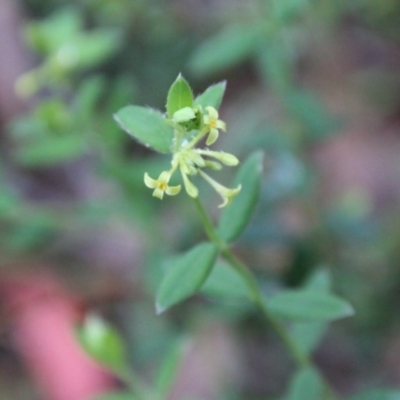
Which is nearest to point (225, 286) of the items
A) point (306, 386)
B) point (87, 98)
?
point (306, 386)

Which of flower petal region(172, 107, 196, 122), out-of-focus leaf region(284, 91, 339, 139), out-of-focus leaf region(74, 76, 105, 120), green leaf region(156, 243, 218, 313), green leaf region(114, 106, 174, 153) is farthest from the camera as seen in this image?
out-of-focus leaf region(284, 91, 339, 139)

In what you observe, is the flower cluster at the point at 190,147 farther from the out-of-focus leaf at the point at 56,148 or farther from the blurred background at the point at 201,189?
the out-of-focus leaf at the point at 56,148

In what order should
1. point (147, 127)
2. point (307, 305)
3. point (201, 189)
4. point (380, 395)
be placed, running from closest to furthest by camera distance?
point (147, 127) < point (307, 305) < point (380, 395) < point (201, 189)

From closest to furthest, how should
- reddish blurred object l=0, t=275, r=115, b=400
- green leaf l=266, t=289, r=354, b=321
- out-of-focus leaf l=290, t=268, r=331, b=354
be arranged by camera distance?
green leaf l=266, t=289, r=354, b=321 < out-of-focus leaf l=290, t=268, r=331, b=354 < reddish blurred object l=0, t=275, r=115, b=400

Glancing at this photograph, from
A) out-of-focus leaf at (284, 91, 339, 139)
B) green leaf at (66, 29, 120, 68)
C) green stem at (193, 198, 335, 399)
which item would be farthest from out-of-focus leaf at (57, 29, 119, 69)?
green stem at (193, 198, 335, 399)

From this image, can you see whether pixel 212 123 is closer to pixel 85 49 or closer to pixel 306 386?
pixel 306 386

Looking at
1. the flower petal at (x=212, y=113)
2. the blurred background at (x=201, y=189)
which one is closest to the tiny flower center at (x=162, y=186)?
the flower petal at (x=212, y=113)

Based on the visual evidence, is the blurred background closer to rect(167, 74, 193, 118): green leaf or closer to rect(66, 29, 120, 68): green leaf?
rect(66, 29, 120, 68): green leaf
